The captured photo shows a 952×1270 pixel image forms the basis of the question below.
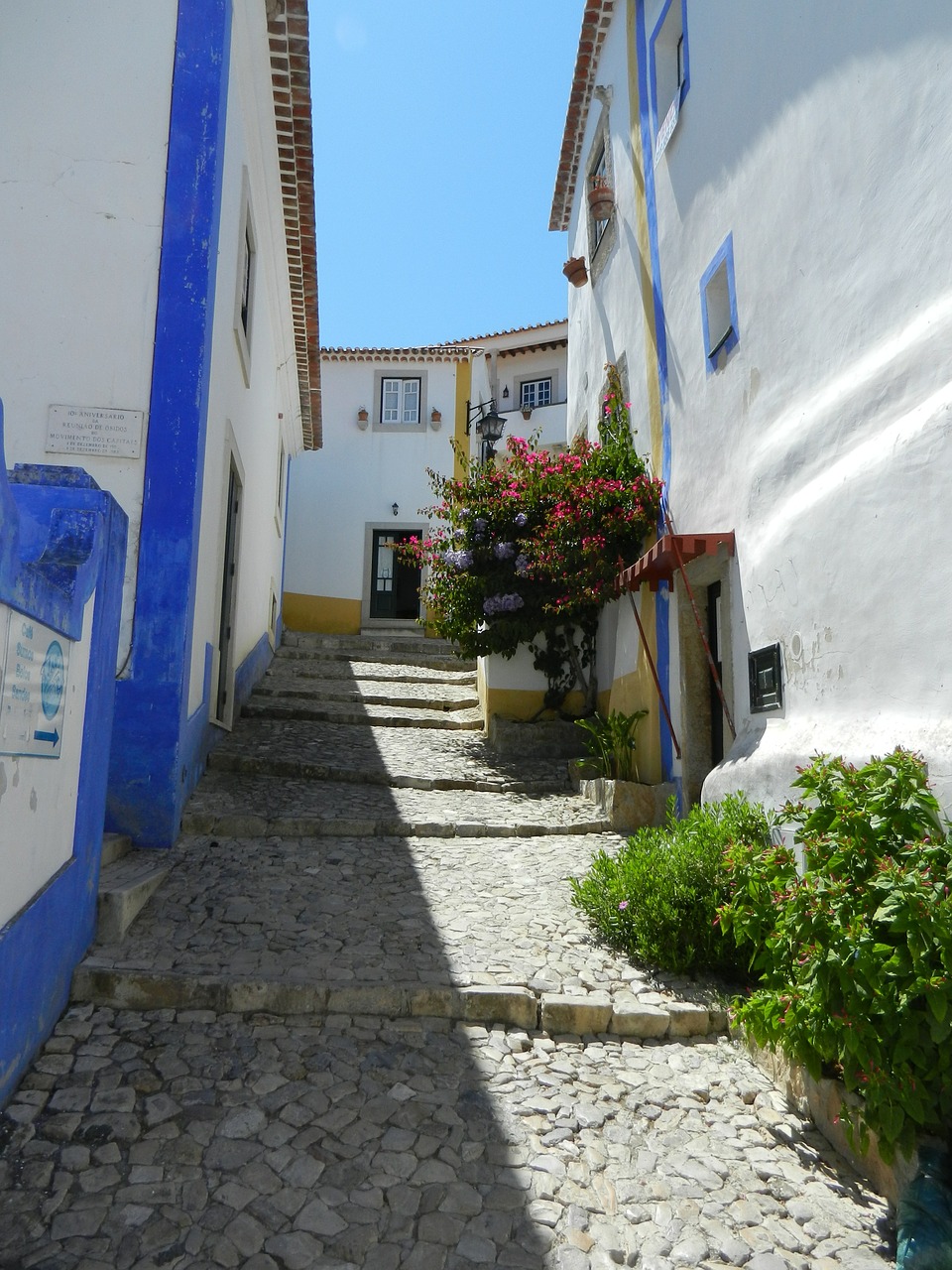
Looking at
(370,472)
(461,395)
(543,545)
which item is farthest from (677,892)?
(461,395)

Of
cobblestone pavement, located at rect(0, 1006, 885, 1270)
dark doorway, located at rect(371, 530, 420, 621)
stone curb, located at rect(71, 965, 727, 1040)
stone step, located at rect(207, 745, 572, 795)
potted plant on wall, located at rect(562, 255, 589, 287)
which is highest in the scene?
potted plant on wall, located at rect(562, 255, 589, 287)

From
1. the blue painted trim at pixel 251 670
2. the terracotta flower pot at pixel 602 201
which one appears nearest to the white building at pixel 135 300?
the blue painted trim at pixel 251 670

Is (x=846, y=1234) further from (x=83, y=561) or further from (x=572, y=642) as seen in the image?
(x=572, y=642)

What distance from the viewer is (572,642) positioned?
30.0 ft

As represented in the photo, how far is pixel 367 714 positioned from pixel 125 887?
516 cm

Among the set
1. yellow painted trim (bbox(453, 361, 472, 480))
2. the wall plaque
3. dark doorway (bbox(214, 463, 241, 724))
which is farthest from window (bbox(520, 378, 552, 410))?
the wall plaque

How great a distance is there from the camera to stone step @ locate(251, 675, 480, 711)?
9789 mm

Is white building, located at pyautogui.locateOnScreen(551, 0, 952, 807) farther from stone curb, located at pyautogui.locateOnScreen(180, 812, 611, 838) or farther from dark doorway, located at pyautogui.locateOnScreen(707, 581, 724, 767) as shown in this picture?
stone curb, located at pyautogui.locateOnScreen(180, 812, 611, 838)

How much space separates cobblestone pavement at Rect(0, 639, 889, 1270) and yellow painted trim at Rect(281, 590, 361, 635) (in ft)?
41.8

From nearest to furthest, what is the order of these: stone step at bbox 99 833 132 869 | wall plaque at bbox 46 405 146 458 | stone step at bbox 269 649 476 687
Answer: stone step at bbox 99 833 132 869
wall plaque at bbox 46 405 146 458
stone step at bbox 269 649 476 687

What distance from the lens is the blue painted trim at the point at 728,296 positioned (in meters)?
5.76

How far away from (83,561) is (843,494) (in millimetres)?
3209

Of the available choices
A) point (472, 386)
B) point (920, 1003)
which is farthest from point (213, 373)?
point (472, 386)

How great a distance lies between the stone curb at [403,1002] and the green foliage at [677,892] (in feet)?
1.08
